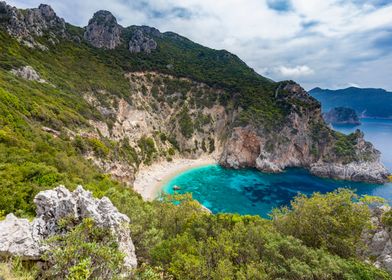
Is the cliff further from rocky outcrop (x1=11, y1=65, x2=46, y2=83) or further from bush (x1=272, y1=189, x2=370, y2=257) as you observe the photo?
bush (x1=272, y1=189, x2=370, y2=257)

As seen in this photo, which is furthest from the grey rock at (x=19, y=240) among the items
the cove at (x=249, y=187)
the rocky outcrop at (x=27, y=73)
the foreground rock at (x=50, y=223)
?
the rocky outcrop at (x=27, y=73)

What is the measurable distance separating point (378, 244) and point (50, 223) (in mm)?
20644

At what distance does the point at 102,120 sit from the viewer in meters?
57.5

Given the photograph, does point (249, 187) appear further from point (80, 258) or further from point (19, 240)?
point (19, 240)

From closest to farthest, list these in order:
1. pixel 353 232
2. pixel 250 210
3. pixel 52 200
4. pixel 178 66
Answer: pixel 52 200
pixel 353 232
pixel 250 210
pixel 178 66

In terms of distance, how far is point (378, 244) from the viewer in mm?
15758

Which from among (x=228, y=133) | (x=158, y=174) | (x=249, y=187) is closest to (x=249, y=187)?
(x=249, y=187)

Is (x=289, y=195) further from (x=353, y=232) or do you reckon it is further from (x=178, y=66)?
(x=178, y=66)

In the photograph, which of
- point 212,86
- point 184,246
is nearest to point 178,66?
point 212,86

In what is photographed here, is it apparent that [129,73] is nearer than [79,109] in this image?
No

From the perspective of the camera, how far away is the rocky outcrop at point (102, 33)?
97.9 meters

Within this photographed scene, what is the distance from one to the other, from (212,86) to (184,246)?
85045mm

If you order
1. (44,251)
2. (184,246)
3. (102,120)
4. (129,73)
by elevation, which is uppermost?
(129,73)

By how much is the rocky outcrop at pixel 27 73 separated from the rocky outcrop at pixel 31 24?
20.0 meters
